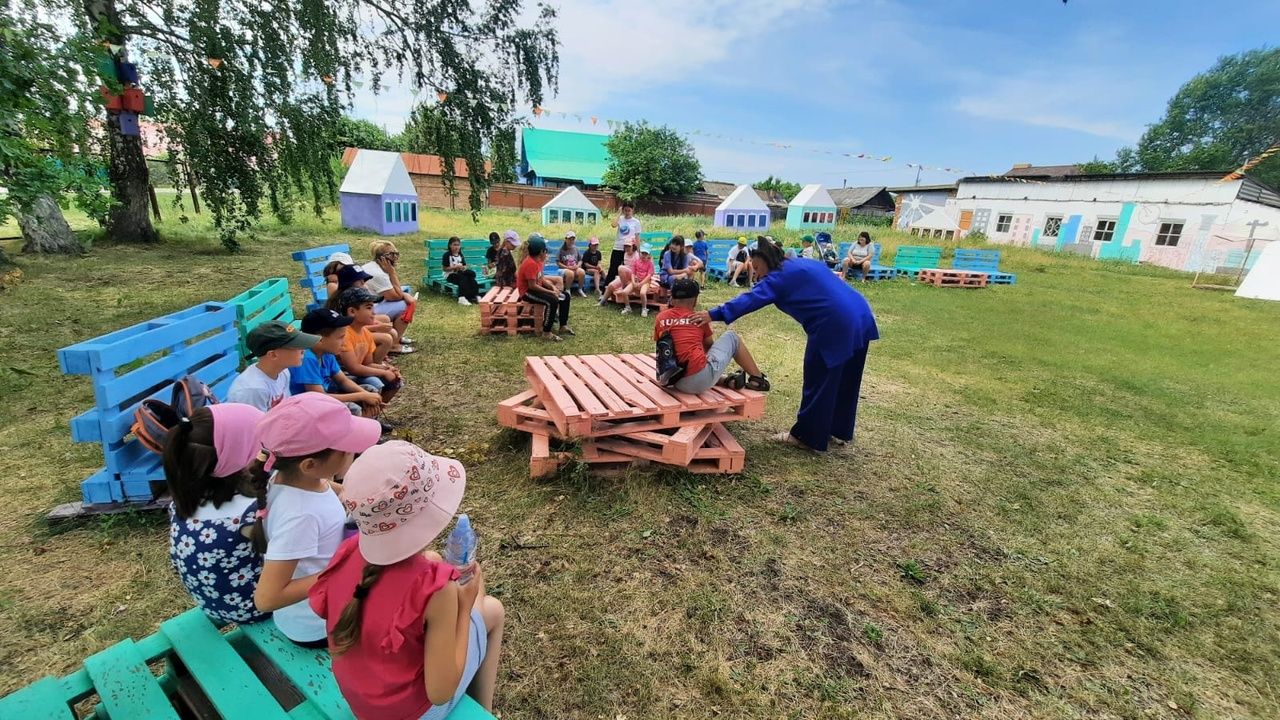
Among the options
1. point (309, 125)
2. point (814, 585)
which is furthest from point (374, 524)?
point (309, 125)

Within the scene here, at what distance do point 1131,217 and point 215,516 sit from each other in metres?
32.7

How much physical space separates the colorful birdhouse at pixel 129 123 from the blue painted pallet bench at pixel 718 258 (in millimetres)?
11427

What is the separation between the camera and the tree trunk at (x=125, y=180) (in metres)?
9.88

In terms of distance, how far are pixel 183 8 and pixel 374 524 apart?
10.6 meters

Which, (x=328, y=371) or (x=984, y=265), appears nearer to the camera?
(x=328, y=371)

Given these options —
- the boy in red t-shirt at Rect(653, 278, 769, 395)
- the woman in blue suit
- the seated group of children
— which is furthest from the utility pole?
the seated group of children

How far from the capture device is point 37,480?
354 centimetres

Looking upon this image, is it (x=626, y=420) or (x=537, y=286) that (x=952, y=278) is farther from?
(x=626, y=420)

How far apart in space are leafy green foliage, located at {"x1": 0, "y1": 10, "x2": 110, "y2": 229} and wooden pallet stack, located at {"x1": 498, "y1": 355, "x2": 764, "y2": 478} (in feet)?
14.3

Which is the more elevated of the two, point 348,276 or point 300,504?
point 348,276

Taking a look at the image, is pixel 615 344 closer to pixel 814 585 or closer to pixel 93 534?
pixel 814 585

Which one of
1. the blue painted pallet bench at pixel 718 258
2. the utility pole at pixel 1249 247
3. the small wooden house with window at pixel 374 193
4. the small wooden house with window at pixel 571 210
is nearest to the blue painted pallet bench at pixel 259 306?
the blue painted pallet bench at pixel 718 258

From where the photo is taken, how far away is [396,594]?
52.8 inches

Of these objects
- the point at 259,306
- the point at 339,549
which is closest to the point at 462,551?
the point at 339,549
